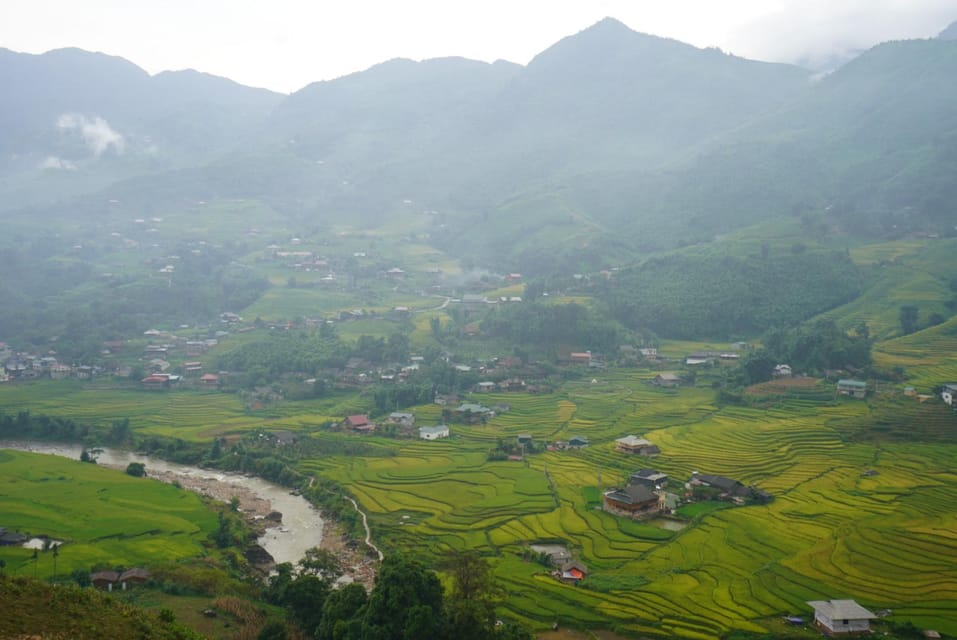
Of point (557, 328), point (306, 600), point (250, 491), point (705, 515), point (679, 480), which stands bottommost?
point (250, 491)

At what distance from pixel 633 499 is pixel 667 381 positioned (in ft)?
79.3

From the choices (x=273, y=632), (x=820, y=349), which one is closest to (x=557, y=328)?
(x=820, y=349)

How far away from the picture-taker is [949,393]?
38.7 meters

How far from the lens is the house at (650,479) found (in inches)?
1271

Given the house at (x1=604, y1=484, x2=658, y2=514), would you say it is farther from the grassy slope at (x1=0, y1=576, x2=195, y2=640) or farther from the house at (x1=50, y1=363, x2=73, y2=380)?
the house at (x1=50, y1=363, x2=73, y2=380)

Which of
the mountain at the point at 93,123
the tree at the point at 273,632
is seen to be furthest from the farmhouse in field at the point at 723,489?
the mountain at the point at 93,123

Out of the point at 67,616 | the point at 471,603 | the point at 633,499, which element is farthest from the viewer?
the point at 633,499

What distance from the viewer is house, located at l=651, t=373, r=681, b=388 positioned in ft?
172

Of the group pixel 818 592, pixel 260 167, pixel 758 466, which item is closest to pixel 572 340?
pixel 758 466

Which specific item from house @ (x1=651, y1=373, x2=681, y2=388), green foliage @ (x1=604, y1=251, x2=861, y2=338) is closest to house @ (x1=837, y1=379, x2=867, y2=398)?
house @ (x1=651, y1=373, x2=681, y2=388)

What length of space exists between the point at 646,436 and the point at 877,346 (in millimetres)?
22333

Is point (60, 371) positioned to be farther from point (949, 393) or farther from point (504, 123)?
point (504, 123)

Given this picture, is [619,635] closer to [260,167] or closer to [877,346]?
[877,346]

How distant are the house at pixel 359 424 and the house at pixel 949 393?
31.4 m
